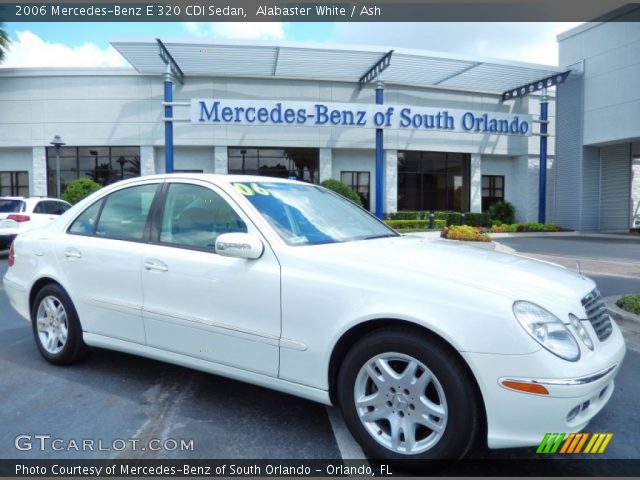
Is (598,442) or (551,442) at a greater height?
(551,442)

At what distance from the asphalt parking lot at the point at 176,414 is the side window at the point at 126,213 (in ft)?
3.92

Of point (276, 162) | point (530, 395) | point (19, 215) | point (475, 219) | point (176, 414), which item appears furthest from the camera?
point (475, 219)

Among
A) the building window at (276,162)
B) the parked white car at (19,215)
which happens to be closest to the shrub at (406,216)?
the building window at (276,162)

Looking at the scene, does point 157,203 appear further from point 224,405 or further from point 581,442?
point 581,442

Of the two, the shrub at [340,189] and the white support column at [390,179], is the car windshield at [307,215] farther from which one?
the white support column at [390,179]

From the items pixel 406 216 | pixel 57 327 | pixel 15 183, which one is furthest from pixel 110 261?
pixel 15 183

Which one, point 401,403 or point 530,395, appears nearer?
point 530,395

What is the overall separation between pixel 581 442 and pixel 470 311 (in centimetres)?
115

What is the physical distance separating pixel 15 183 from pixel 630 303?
24.8 m

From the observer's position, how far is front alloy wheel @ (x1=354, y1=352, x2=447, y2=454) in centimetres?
239

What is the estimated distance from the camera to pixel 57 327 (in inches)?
161

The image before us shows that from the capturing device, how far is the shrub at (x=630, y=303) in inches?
218

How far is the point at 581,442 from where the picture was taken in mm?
2658

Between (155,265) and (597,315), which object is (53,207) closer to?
(155,265)
